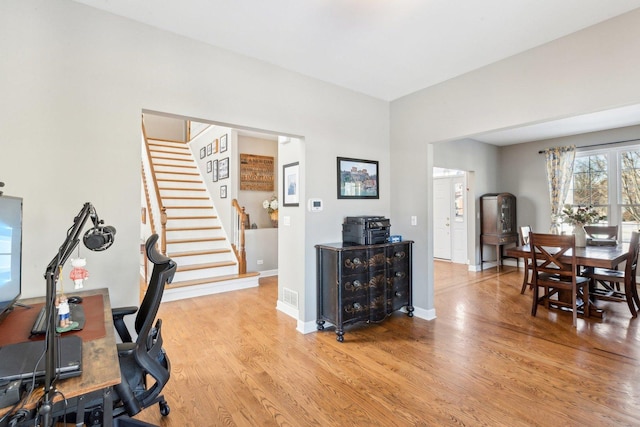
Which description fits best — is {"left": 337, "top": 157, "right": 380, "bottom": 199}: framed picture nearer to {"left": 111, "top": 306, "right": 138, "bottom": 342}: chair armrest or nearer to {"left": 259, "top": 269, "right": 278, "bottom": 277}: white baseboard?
{"left": 111, "top": 306, "right": 138, "bottom": 342}: chair armrest

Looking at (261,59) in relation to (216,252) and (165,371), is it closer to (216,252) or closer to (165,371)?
(165,371)

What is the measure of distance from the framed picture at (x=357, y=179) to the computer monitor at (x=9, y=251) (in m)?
2.70

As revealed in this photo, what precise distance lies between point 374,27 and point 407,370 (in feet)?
9.10

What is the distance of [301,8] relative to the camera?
7.21 feet

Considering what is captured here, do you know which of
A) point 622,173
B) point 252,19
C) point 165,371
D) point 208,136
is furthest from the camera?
point 208,136

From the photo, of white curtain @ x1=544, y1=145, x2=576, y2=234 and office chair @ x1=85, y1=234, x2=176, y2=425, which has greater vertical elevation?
white curtain @ x1=544, y1=145, x2=576, y2=234

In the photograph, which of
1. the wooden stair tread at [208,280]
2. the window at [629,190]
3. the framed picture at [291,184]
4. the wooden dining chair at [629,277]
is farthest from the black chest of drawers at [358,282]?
the window at [629,190]

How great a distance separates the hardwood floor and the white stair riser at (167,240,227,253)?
1.53m

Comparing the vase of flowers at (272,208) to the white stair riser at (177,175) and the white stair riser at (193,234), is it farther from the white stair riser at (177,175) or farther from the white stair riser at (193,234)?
the white stair riser at (177,175)

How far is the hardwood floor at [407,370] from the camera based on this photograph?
1975mm

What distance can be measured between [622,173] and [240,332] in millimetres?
6767

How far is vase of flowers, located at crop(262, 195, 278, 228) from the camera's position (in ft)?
20.7

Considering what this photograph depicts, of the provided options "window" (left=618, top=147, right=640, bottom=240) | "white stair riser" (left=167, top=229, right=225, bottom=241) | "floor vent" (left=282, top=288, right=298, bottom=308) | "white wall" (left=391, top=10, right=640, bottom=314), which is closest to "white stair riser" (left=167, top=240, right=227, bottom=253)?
"white stair riser" (left=167, top=229, right=225, bottom=241)

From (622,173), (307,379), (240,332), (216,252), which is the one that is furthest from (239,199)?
(622,173)
